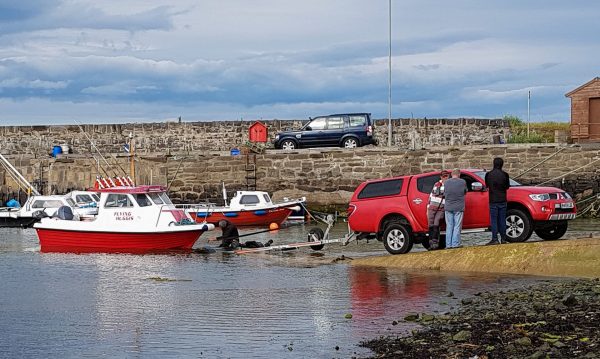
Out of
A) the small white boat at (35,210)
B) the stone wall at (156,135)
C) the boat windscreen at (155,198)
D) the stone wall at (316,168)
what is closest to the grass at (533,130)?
the stone wall at (156,135)

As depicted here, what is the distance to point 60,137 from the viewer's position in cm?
5022

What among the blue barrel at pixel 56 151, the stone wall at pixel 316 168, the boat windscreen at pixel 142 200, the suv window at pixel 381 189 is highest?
the blue barrel at pixel 56 151

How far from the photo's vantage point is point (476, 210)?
20172 millimetres

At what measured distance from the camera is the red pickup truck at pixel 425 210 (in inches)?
769

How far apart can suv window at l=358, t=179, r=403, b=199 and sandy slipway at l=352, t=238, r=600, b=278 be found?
66.0 inches

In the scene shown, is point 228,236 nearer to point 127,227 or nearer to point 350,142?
point 127,227

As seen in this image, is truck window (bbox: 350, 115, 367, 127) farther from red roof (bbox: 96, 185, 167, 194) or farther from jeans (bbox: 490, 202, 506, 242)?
jeans (bbox: 490, 202, 506, 242)

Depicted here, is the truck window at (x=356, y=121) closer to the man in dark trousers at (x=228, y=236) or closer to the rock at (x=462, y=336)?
the man in dark trousers at (x=228, y=236)

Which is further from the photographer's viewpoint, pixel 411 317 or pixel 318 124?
pixel 318 124

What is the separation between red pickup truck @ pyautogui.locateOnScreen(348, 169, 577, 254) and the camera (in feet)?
64.1

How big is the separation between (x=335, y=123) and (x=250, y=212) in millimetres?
7620

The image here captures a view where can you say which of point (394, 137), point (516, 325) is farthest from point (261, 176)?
point (516, 325)

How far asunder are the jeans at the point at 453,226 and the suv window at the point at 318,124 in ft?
79.3

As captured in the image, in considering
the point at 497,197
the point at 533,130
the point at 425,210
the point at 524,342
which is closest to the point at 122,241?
the point at 425,210
